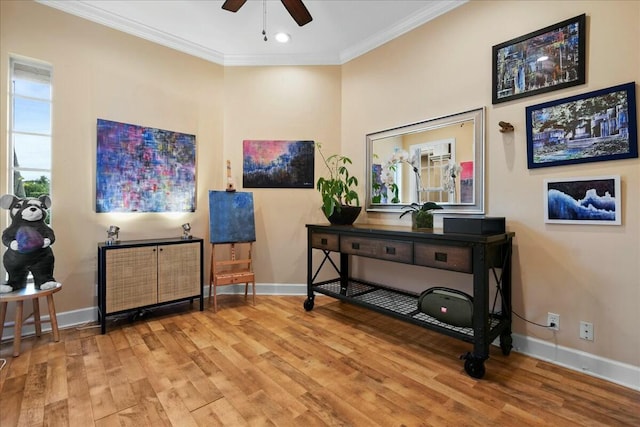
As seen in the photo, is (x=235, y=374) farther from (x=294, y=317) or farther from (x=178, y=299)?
(x=178, y=299)

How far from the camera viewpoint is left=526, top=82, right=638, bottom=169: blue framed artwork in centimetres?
175

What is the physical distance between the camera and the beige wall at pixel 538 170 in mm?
1772

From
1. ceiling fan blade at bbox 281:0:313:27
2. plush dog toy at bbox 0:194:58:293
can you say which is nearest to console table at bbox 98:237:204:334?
plush dog toy at bbox 0:194:58:293

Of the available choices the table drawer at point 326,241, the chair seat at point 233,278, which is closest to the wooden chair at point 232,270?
the chair seat at point 233,278

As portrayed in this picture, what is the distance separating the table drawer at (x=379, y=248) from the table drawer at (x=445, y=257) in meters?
0.08

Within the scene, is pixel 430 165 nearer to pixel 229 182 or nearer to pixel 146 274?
pixel 229 182

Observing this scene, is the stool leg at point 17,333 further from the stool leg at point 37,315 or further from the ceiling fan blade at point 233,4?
the ceiling fan blade at point 233,4

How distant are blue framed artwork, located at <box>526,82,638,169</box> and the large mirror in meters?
0.38

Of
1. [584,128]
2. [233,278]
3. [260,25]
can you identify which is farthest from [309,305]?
[260,25]

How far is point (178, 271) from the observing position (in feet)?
9.68

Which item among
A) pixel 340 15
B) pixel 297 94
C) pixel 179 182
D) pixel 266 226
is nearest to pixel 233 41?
pixel 297 94

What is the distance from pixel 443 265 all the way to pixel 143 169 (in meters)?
3.09

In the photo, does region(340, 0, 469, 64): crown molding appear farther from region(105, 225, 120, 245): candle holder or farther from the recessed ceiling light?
region(105, 225, 120, 245): candle holder

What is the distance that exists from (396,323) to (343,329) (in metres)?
0.54
